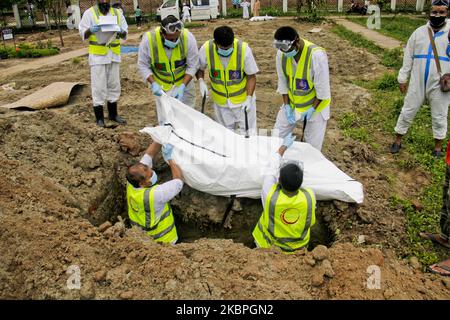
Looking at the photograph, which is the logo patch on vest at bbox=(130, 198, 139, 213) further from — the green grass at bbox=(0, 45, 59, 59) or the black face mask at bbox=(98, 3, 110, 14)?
the green grass at bbox=(0, 45, 59, 59)

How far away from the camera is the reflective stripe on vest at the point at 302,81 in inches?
154

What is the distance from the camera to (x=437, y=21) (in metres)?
4.50

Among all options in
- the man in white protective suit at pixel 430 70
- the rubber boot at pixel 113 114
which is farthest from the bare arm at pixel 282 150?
the rubber boot at pixel 113 114

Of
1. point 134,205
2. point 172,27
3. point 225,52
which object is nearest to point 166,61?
point 172,27

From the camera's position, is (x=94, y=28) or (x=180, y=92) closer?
(x=180, y=92)

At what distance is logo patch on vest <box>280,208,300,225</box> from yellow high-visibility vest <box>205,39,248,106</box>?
6.84ft

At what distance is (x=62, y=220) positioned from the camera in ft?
10.8

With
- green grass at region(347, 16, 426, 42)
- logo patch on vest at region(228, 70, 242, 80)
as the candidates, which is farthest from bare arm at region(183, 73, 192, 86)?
green grass at region(347, 16, 426, 42)

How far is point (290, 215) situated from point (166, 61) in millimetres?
2560

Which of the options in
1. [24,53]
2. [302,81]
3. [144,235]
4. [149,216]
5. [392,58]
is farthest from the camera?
[24,53]

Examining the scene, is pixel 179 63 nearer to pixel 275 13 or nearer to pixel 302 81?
pixel 302 81

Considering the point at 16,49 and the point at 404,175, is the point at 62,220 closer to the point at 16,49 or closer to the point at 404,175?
the point at 404,175

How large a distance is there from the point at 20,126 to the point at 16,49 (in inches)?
334

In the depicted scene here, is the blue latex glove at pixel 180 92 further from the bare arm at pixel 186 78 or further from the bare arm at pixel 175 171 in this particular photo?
the bare arm at pixel 175 171
